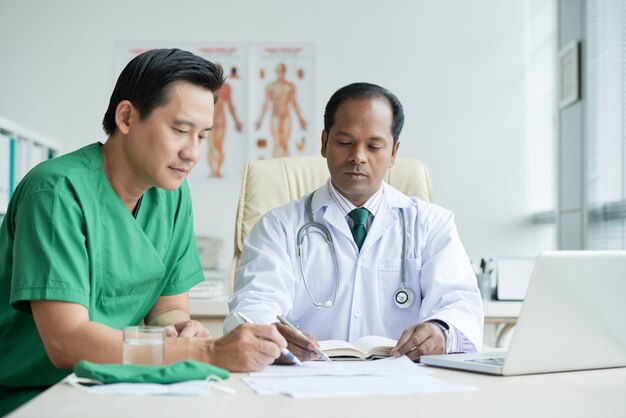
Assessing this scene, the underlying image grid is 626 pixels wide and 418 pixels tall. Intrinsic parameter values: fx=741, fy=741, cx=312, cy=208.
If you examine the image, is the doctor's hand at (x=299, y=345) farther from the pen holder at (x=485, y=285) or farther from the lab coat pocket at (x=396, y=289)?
the pen holder at (x=485, y=285)

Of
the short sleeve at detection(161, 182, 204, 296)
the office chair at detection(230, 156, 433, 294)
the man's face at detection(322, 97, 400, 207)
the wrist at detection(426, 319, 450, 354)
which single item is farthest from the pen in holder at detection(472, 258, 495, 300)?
the short sleeve at detection(161, 182, 204, 296)

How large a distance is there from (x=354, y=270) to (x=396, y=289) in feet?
0.37

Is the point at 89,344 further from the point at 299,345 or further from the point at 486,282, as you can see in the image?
the point at 486,282

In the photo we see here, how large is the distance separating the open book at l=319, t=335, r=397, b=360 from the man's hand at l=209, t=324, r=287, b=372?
22 centimetres

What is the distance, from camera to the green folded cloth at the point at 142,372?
104cm

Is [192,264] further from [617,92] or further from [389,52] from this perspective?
[389,52]

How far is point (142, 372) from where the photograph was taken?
1.05 metres

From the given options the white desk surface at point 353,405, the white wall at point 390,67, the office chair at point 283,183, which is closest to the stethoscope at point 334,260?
the office chair at point 283,183

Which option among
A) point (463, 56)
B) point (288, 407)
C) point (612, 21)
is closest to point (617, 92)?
point (612, 21)

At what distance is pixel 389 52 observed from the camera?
3553mm

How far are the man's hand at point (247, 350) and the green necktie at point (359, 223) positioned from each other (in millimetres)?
715

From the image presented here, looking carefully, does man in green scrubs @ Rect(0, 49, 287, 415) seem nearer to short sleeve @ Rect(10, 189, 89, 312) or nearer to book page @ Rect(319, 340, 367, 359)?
→ short sleeve @ Rect(10, 189, 89, 312)

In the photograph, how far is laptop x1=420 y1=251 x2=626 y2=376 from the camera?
1.14 meters

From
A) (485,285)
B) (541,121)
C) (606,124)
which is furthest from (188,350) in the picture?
(541,121)
